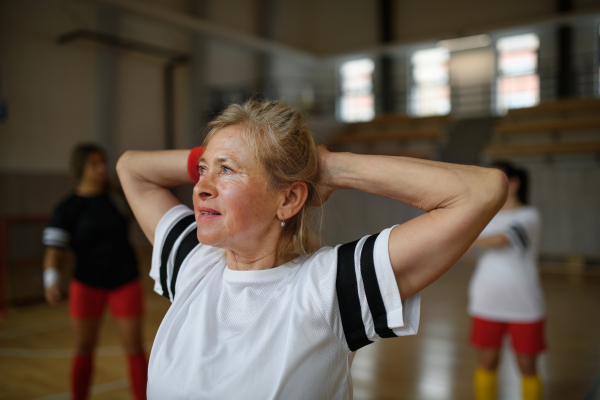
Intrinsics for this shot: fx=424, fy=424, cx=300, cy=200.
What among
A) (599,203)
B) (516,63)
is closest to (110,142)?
(599,203)

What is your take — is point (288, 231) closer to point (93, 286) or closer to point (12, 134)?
point (93, 286)

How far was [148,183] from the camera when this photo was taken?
1251 millimetres

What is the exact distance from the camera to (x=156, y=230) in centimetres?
118

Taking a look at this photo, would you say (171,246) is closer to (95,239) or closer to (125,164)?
(125,164)

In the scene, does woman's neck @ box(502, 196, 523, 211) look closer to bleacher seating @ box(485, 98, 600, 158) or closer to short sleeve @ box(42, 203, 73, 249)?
short sleeve @ box(42, 203, 73, 249)

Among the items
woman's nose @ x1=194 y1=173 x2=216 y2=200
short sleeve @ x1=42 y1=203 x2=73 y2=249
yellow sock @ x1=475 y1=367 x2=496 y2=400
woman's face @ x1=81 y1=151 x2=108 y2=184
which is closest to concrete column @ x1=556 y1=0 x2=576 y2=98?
yellow sock @ x1=475 y1=367 x2=496 y2=400

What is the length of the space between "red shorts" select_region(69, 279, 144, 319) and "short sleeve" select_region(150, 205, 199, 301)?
1460 mm

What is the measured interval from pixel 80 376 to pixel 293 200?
214 centimetres

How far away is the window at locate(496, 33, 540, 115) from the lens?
474 inches

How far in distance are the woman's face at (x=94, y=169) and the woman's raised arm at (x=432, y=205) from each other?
218 centimetres

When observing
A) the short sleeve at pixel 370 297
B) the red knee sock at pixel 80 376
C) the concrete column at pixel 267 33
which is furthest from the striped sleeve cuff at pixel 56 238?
the concrete column at pixel 267 33

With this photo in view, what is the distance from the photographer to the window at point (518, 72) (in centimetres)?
1205

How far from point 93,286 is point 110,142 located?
8051 mm

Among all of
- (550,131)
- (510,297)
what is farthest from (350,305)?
(550,131)
